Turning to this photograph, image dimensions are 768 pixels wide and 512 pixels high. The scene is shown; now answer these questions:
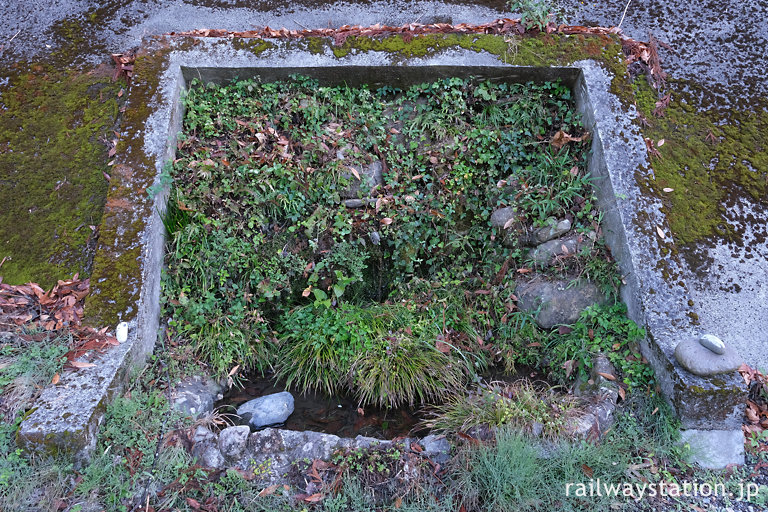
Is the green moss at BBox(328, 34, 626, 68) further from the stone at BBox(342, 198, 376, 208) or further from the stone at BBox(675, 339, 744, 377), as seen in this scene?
the stone at BBox(675, 339, 744, 377)

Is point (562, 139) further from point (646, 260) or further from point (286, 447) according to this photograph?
point (286, 447)

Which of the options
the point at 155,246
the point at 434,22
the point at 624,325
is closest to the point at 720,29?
the point at 434,22

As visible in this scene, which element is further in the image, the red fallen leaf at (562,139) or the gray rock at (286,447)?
the red fallen leaf at (562,139)

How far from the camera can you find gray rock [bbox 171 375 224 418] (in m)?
3.41

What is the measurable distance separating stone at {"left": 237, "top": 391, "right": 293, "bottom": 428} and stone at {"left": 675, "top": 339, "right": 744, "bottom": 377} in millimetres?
2651

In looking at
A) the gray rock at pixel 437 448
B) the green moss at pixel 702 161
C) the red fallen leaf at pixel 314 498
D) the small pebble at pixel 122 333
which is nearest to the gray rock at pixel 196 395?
the small pebble at pixel 122 333

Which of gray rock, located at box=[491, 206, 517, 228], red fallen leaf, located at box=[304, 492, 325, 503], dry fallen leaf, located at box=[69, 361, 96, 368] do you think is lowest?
red fallen leaf, located at box=[304, 492, 325, 503]

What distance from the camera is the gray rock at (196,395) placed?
3.41 m

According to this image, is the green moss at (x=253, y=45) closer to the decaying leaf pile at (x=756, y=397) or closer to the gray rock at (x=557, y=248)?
the gray rock at (x=557, y=248)

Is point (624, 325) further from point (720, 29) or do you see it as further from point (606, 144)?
point (720, 29)

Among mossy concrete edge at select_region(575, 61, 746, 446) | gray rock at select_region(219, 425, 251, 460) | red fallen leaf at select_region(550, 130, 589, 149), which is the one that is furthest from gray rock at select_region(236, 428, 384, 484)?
red fallen leaf at select_region(550, 130, 589, 149)

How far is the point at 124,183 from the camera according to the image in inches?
150

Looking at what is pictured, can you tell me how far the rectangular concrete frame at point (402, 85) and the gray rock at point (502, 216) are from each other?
0.69m

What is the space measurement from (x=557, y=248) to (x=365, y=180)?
1629 mm
